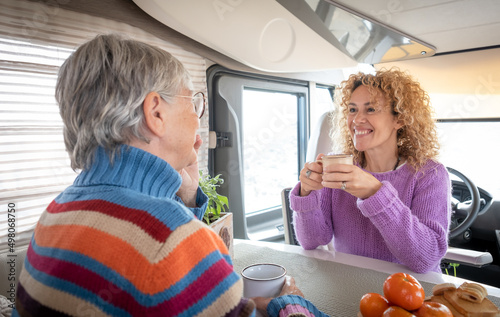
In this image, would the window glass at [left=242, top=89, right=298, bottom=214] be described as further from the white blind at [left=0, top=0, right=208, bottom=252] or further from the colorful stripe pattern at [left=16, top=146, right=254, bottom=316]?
the colorful stripe pattern at [left=16, top=146, right=254, bottom=316]

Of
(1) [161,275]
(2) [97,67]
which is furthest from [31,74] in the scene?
(1) [161,275]

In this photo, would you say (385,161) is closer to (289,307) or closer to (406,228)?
(406,228)

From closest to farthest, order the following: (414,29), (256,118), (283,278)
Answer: (283,278), (414,29), (256,118)

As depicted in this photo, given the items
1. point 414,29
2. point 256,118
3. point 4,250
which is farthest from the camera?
point 256,118

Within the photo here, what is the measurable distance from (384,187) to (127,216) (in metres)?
1.00

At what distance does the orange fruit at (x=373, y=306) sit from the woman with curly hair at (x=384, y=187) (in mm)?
517

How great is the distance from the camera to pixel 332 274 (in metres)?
1.16

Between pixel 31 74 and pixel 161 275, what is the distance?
56.5 inches

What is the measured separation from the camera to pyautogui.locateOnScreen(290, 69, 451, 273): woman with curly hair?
1271mm

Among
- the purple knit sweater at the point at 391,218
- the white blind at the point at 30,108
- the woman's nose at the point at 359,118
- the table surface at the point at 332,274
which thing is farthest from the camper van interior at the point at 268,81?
the woman's nose at the point at 359,118

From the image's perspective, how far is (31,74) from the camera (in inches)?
60.4

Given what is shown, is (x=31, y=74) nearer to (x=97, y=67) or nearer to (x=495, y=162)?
(x=97, y=67)

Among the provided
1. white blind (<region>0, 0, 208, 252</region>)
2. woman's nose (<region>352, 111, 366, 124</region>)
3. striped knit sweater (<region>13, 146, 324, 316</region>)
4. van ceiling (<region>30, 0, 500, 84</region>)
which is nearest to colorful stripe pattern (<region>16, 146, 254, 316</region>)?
striped knit sweater (<region>13, 146, 324, 316</region>)

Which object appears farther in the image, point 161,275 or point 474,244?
point 474,244
